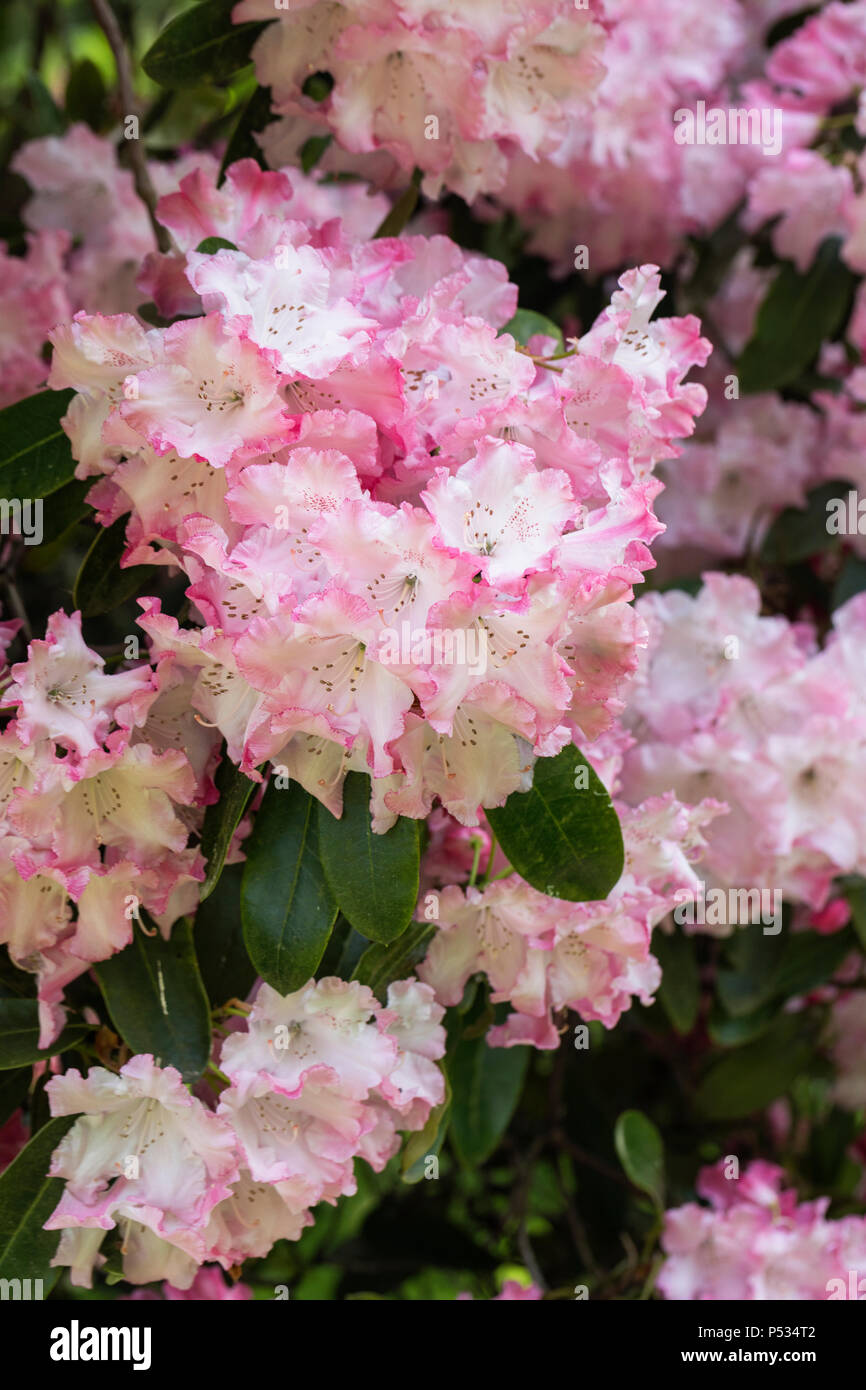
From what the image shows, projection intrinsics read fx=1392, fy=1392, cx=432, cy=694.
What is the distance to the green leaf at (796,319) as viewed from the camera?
140cm

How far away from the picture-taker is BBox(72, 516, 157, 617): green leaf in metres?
0.88

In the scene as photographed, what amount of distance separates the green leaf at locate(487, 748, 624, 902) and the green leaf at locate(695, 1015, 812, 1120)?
73cm

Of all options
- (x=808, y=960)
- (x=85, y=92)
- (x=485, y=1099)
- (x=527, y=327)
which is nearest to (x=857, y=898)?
(x=808, y=960)

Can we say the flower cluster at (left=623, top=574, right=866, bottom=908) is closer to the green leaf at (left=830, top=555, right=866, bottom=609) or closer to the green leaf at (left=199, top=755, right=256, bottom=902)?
the green leaf at (left=830, top=555, right=866, bottom=609)

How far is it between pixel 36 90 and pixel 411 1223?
53.4 inches

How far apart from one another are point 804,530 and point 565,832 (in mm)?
755

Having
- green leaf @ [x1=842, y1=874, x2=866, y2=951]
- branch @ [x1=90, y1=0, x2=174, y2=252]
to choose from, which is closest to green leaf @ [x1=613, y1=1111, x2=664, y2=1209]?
green leaf @ [x1=842, y1=874, x2=866, y2=951]

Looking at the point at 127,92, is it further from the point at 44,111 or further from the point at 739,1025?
the point at 739,1025

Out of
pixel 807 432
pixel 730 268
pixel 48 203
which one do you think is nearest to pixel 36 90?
pixel 48 203

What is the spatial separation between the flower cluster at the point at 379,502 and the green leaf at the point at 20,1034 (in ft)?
0.79

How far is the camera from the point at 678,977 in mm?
1312

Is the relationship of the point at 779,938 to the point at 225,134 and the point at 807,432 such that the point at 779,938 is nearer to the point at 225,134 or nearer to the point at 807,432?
the point at 807,432

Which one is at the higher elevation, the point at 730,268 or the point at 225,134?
the point at 225,134
